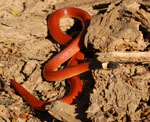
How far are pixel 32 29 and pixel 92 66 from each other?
2448 millimetres

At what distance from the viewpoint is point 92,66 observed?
498 cm

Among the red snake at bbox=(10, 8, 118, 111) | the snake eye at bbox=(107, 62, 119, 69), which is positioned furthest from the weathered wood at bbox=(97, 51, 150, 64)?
the red snake at bbox=(10, 8, 118, 111)

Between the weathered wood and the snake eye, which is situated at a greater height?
the weathered wood

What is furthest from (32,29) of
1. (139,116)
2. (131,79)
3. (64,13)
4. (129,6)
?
(139,116)

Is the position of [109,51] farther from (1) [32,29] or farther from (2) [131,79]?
(1) [32,29]

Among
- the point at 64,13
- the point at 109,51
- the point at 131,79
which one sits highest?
the point at 64,13

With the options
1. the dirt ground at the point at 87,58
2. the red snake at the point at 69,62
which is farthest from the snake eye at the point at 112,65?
the red snake at the point at 69,62

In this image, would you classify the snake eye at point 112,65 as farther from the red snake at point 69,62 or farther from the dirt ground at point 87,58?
the red snake at point 69,62

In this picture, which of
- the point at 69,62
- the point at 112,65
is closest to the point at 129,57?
the point at 112,65

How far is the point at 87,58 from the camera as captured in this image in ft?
19.7

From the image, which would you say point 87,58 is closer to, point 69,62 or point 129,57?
point 69,62

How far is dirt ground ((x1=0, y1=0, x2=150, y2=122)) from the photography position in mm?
Result: 4180

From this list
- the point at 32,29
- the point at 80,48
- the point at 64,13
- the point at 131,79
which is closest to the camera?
the point at 131,79

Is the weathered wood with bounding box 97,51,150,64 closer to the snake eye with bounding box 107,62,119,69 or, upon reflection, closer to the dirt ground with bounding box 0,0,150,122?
the dirt ground with bounding box 0,0,150,122
